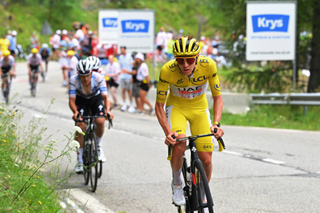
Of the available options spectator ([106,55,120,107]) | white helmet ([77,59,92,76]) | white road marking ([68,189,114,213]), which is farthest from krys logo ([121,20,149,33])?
white road marking ([68,189,114,213])

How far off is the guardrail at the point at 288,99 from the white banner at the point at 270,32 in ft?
4.48

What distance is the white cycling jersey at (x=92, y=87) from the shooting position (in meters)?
7.59

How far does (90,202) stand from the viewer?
21.3 feet

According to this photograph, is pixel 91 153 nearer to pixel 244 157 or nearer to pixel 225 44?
pixel 244 157

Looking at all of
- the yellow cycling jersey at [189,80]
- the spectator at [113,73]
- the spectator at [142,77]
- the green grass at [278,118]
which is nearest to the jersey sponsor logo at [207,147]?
the yellow cycling jersey at [189,80]

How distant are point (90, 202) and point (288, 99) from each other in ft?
31.6


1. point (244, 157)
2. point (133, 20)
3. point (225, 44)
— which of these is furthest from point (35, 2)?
point (244, 157)

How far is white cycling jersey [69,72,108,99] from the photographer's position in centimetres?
759

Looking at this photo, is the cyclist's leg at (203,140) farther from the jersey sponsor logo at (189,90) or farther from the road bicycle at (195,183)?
the jersey sponsor logo at (189,90)

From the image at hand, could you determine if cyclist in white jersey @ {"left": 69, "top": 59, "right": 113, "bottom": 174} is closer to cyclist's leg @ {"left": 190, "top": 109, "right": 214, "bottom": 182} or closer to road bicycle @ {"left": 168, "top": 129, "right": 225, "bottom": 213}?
cyclist's leg @ {"left": 190, "top": 109, "right": 214, "bottom": 182}

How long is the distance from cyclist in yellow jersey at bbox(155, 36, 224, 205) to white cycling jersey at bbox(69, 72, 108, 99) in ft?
8.12

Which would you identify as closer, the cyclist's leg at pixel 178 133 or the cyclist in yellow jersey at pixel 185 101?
the cyclist in yellow jersey at pixel 185 101

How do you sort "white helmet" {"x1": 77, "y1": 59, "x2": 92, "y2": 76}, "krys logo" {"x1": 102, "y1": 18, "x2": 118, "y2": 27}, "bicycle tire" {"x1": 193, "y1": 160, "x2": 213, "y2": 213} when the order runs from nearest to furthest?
"bicycle tire" {"x1": 193, "y1": 160, "x2": 213, "y2": 213}, "white helmet" {"x1": 77, "y1": 59, "x2": 92, "y2": 76}, "krys logo" {"x1": 102, "y1": 18, "x2": 118, "y2": 27}

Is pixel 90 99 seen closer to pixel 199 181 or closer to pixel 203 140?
pixel 203 140
